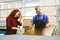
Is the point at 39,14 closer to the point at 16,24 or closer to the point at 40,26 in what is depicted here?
the point at 40,26

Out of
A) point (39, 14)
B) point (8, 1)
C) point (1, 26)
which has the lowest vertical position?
point (1, 26)

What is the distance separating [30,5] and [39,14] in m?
0.62

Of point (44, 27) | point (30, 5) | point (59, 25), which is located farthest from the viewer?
point (30, 5)

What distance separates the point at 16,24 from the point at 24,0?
0.86m

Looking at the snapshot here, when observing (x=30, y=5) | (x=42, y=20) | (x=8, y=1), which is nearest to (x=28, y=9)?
(x=30, y=5)

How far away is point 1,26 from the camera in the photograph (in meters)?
3.57

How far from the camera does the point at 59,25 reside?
10.3 ft

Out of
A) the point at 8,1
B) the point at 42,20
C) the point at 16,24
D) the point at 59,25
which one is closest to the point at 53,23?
the point at 59,25

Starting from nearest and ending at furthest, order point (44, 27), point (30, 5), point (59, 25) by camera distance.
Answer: point (44, 27) < point (59, 25) < point (30, 5)

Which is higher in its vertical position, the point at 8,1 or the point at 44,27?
the point at 8,1

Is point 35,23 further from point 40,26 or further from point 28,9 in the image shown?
point 28,9

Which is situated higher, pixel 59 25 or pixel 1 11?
pixel 1 11

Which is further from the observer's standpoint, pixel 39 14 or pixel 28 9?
pixel 28 9

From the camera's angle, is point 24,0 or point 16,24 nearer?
point 16,24
